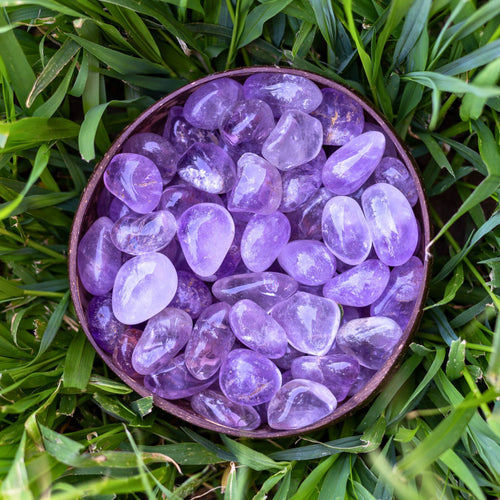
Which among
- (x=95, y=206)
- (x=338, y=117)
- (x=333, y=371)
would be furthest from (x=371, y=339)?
(x=95, y=206)

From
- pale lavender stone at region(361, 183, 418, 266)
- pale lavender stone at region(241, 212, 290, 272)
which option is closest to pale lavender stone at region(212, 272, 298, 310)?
pale lavender stone at region(241, 212, 290, 272)

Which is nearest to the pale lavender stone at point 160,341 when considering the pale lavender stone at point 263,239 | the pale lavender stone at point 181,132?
the pale lavender stone at point 263,239

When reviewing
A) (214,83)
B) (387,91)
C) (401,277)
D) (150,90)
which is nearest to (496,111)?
(387,91)

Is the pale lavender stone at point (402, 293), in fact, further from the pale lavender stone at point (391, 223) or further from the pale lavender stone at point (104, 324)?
the pale lavender stone at point (104, 324)

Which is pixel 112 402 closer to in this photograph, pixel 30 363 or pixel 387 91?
pixel 30 363

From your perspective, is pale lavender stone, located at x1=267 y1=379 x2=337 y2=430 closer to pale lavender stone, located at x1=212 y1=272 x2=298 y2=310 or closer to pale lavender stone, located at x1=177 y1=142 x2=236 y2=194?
pale lavender stone, located at x1=212 y1=272 x2=298 y2=310

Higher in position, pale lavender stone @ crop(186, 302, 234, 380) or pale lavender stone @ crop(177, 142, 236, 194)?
pale lavender stone @ crop(177, 142, 236, 194)

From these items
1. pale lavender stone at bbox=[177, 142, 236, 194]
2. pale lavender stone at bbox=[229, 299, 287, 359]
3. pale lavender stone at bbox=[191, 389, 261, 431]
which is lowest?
pale lavender stone at bbox=[191, 389, 261, 431]
